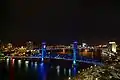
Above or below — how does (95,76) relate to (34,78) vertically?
above

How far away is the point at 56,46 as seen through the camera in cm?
2256

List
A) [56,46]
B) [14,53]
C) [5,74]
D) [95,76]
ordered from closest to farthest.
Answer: [95,76]
[5,74]
[14,53]
[56,46]

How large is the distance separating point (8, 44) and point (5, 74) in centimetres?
973

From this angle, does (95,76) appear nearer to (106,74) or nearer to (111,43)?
(106,74)

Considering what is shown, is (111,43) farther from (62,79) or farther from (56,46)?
(62,79)

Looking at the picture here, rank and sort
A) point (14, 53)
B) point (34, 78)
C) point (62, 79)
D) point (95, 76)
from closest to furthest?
point (95, 76)
point (62, 79)
point (34, 78)
point (14, 53)

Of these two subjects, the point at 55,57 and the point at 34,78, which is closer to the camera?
the point at 34,78

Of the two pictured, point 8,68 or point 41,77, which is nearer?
point 41,77

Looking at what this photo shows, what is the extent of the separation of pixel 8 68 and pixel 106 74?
25.3ft

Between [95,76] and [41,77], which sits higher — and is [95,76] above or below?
above

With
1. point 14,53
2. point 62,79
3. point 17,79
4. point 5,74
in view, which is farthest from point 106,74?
point 14,53

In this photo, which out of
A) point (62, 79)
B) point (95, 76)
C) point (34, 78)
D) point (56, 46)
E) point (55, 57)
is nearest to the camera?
point (95, 76)

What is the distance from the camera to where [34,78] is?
37.2 ft

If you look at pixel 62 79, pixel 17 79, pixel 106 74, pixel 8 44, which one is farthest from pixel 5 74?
pixel 8 44
